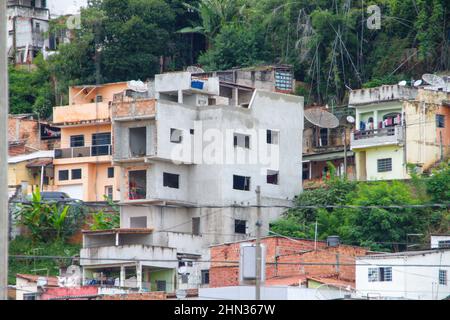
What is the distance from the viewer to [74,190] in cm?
5581

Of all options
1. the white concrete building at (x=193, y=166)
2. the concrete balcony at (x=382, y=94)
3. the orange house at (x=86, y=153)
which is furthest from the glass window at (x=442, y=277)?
the orange house at (x=86, y=153)

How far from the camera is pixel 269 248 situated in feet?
136

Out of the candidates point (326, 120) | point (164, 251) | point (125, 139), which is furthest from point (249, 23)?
point (164, 251)

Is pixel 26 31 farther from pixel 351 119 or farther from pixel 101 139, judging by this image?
pixel 351 119

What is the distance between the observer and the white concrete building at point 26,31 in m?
71.1

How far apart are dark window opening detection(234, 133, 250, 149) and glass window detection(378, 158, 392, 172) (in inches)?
179

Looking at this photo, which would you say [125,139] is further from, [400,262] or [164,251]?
[400,262]

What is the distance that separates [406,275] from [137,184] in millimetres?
13044

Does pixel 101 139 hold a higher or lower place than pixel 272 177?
higher

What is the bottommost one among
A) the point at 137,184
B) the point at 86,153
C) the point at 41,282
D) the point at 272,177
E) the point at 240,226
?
the point at 41,282

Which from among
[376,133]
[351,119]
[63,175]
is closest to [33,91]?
[63,175]

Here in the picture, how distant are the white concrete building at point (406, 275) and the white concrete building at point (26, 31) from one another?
35.6m

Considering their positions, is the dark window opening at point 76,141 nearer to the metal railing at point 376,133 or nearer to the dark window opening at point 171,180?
the dark window opening at point 171,180

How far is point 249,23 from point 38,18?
14.2 metres
